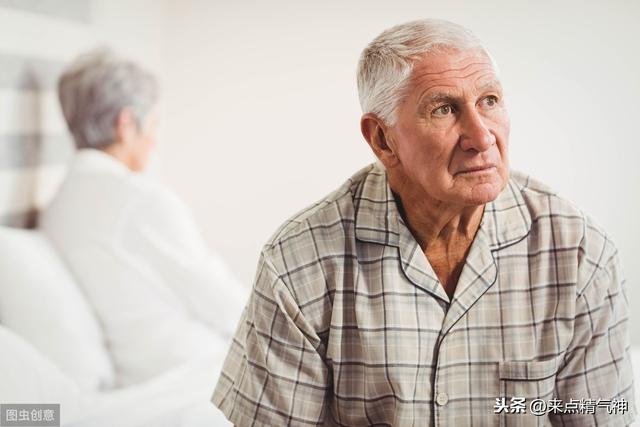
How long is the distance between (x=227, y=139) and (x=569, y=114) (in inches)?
54.4

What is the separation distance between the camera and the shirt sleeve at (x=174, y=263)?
2281 millimetres

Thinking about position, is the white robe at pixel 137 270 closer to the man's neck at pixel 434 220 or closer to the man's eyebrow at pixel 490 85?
the man's neck at pixel 434 220

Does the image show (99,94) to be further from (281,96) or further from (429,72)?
(429,72)

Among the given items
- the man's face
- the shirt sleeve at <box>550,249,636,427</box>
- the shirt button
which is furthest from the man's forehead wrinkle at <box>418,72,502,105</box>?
the shirt button

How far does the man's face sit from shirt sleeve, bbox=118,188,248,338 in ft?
3.75

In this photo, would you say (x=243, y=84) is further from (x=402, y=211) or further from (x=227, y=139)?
(x=402, y=211)

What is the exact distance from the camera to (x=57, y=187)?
2.51 meters

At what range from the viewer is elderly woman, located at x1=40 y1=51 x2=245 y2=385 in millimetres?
2232

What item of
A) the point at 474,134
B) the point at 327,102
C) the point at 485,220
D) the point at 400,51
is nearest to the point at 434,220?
the point at 485,220

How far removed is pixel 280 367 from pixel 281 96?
1.93 meters

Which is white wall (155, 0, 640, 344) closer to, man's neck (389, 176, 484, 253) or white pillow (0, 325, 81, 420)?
man's neck (389, 176, 484, 253)

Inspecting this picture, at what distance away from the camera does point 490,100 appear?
1284 mm

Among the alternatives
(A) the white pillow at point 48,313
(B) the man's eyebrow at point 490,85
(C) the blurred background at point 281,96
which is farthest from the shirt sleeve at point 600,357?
(A) the white pillow at point 48,313

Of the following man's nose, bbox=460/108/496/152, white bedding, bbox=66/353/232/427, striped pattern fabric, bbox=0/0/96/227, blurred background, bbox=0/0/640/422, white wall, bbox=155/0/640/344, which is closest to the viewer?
man's nose, bbox=460/108/496/152
